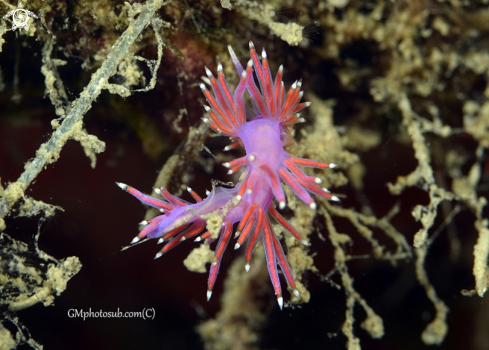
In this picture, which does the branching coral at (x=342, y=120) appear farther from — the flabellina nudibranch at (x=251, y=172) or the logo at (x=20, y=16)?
the flabellina nudibranch at (x=251, y=172)

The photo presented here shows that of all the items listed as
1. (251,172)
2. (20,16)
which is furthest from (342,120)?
(20,16)

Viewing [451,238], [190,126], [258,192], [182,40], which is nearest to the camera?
[258,192]

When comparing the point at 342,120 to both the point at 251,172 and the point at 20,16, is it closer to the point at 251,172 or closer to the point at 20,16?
the point at 251,172

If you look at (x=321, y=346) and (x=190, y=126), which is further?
(x=321, y=346)

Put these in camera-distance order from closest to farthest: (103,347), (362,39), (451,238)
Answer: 1. (103,347)
2. (362,39)
3. (451,238)

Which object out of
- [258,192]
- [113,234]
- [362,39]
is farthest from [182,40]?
[362,39]

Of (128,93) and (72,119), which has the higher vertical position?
(128,93)

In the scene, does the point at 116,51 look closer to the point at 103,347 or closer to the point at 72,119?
the point at 72,119
